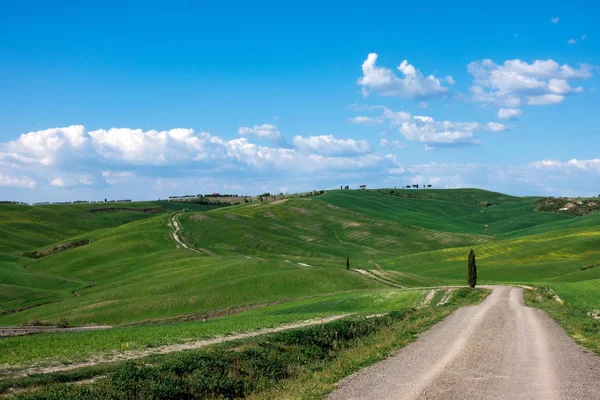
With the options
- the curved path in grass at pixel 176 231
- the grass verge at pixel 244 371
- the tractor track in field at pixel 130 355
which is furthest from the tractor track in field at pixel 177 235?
the grass verge at pixel 244 371

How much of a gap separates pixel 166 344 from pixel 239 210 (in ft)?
549

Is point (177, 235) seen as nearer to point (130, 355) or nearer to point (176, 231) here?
point (176, 231)

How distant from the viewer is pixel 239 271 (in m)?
88.4

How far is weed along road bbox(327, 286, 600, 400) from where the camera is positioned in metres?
17.9

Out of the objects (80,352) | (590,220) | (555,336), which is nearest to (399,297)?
(555,336)

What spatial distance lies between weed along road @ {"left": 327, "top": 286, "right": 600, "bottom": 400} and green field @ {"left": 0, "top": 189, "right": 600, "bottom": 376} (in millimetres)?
14896

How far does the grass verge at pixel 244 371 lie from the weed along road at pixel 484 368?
51.0 inches

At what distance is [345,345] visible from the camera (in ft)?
96.1

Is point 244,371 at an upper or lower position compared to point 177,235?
A: upper

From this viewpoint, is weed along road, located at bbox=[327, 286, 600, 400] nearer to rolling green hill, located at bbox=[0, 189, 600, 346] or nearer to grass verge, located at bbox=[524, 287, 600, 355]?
grass verge, located at bbox=[524, 287, 600, 355]

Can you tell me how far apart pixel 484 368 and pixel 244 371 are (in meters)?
9.89

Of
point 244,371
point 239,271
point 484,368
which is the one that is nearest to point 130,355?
point 244,371

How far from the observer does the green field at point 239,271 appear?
48.2m

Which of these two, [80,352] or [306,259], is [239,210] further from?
[80,352]
